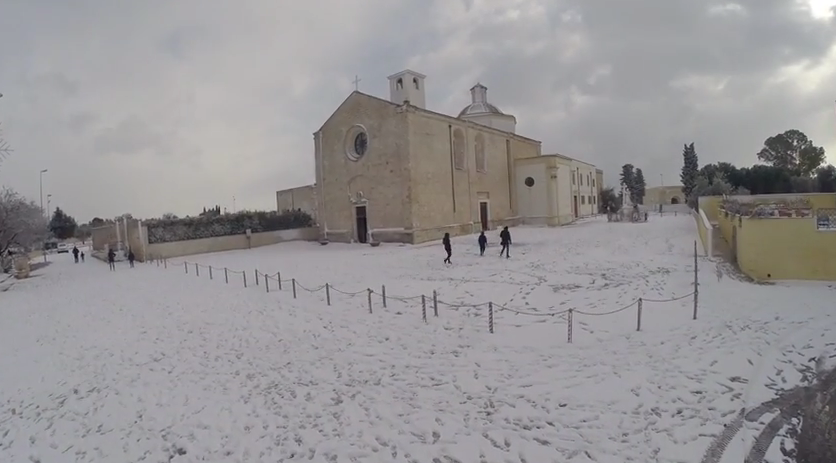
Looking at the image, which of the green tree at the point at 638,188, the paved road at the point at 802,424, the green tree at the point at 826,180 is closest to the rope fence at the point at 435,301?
the paved road at the point at 802,424

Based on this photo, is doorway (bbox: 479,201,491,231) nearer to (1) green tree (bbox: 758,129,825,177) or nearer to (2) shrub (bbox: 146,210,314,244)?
(2) shrub (bbox: 146,210,314,244)

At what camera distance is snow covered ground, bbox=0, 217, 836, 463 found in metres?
6.06

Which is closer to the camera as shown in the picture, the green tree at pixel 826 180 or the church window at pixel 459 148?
the church window at pixel 459 148

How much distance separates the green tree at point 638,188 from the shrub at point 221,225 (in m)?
59.9

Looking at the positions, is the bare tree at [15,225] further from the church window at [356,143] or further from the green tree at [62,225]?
the green tree at [62,225]

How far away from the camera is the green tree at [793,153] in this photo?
51188mm

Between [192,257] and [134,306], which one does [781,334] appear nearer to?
[134,306]

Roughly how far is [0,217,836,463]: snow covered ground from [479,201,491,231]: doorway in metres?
19.1

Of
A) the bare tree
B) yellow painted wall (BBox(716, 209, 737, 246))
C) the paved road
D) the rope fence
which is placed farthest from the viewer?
the bare tree

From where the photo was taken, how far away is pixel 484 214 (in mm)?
34438

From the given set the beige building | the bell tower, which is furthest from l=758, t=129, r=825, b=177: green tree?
the bell tower

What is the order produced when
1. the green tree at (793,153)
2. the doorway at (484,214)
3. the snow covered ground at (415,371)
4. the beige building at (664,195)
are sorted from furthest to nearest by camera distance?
the beige building at (664,195) → the green tree at (793,153) → the doorway at (484,214) → the snow covered ground at (415,371)

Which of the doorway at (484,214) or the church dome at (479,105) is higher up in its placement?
the church dome at (479,105)

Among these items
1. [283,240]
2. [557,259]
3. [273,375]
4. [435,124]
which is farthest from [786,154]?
[273,375]
